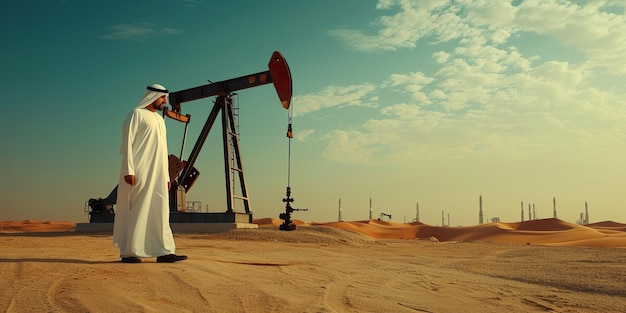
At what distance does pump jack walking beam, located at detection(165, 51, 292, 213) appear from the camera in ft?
70.2

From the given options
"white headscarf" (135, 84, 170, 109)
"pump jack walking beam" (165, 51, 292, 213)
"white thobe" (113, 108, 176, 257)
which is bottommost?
"white thobe" (113, 108, 176, 257)

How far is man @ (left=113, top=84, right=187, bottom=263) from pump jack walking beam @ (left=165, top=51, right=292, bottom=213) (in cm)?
1386

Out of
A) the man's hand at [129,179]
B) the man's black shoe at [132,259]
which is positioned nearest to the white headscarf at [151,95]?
the man's hand at [129,179]

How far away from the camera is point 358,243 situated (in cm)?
1619

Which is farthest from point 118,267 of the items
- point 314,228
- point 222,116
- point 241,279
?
point 222,116

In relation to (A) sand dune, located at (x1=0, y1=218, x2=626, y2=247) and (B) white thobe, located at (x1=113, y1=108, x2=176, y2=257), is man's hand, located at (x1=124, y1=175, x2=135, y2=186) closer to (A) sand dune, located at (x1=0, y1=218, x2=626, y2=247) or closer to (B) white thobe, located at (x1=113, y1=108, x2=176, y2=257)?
(B) white thobe, located at (x1=113, y1=108, x2=176, y2=257)

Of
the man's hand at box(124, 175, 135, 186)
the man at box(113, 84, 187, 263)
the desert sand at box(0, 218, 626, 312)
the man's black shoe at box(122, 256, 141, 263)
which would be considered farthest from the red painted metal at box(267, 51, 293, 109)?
the man's black shoe at box(122, 256, 141, 263)

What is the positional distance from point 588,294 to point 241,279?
404 cm

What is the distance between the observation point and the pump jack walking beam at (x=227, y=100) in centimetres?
2139

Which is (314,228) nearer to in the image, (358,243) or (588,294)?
(358,243)

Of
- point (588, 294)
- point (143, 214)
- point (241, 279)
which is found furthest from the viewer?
point (143, 214)

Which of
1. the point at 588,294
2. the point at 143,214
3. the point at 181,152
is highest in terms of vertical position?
the point at 181,152

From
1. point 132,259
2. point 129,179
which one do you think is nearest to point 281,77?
point 129,179

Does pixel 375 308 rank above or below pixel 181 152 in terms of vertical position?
below
